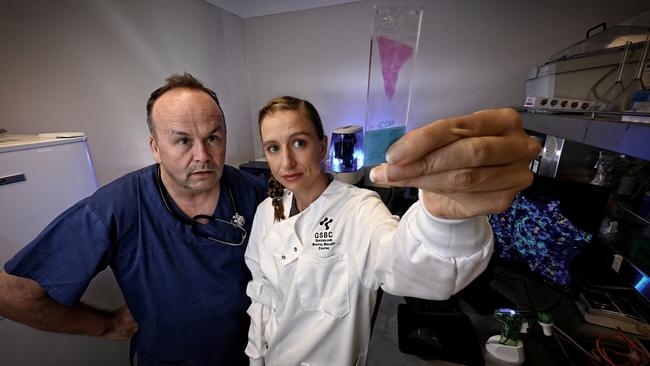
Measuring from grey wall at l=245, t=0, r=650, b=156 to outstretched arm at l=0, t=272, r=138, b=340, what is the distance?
2068 millimetres

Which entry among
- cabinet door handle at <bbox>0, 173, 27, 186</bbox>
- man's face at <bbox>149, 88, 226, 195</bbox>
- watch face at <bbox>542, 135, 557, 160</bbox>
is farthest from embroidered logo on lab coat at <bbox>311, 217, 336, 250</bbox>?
watch face at <bbox>542, 135, 557, 160</bbox>

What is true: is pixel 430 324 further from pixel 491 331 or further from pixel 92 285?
pixel 92 285

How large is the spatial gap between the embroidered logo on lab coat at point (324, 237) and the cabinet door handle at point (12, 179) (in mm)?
1087

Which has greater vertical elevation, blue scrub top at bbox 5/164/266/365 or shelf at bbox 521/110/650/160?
shelf at bbox 521/110/650/160

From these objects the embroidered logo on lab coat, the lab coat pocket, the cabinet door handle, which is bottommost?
the lab coat pocket

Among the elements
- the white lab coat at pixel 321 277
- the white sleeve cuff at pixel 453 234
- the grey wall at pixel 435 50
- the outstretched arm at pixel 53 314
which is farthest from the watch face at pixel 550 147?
the outstretched arm at pixel 53 314

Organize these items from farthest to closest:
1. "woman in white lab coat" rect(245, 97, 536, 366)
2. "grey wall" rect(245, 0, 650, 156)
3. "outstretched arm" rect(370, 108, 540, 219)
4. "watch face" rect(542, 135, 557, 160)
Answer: "grey wall" rect(245, 0, 650, 156) → "watch face" rect(542, 135, 557, 160) → "woman in white lab coat" rect(245, 97, 536, 366) → "outstretched arm" rect(370, 108, 540, 219)

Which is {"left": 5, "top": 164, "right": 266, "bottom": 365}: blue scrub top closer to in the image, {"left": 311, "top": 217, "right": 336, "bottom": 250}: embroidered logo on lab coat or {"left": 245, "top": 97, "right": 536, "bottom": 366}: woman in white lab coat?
{"left": 245, "top": 97, "right": 536, "bottom": 366}: woman in white lab coat

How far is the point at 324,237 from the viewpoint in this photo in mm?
719

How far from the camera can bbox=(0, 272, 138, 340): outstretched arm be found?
0.71m

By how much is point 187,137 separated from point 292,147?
40 cm

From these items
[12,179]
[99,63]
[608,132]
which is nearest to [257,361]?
[12,179]

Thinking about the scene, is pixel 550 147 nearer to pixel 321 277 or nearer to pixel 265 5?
pixel 321 277

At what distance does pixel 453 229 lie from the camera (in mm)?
385
